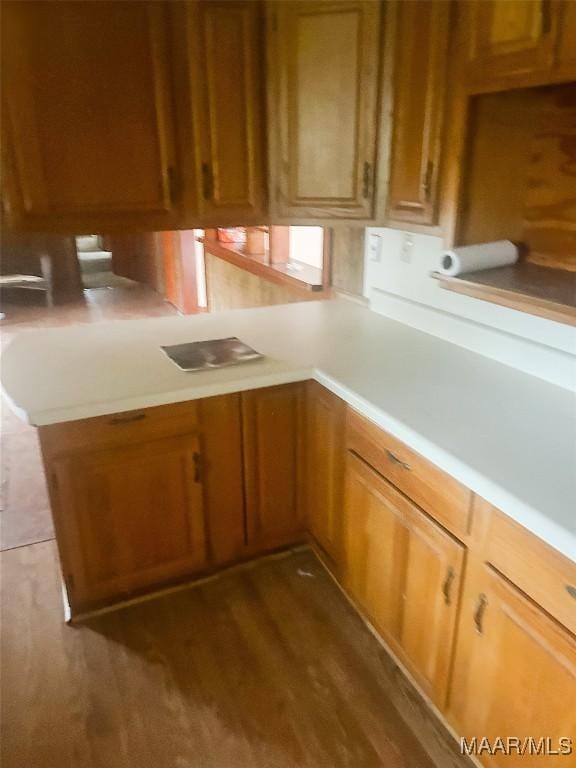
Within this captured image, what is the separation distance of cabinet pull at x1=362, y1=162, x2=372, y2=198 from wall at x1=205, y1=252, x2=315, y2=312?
Result: 86 centimetres

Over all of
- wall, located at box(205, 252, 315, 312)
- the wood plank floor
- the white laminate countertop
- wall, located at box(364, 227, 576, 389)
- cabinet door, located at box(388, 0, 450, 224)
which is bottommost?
the wood plank floor

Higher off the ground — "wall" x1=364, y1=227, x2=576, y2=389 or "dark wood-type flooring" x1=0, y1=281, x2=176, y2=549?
"wall" x1=364, y1=227, x2=576, y2=389

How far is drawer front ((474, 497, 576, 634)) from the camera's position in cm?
113

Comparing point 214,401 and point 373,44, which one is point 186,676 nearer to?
point 214,401

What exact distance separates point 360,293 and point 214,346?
755 mm

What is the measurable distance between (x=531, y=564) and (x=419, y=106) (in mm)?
1311

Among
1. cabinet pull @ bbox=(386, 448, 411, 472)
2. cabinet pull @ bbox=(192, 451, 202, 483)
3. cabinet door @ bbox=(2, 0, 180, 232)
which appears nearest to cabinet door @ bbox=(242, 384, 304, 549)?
cabinet pull @ bbox=(192, 451, 202, 483)

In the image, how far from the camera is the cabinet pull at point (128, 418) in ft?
6.02

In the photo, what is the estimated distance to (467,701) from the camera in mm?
1503

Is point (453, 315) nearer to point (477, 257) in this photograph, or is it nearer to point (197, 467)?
point (477, 257)

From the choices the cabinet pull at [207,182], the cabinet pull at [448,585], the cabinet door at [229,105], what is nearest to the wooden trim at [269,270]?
the cabinet door at [229,105]

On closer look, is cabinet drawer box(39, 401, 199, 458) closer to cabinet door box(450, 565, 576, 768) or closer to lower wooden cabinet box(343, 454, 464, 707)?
lower wooden cabinet box(343, 454, 464, 707)

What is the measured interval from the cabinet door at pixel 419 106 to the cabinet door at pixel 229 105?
20.3 inches

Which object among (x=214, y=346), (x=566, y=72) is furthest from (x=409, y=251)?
(x=566, y=72)
